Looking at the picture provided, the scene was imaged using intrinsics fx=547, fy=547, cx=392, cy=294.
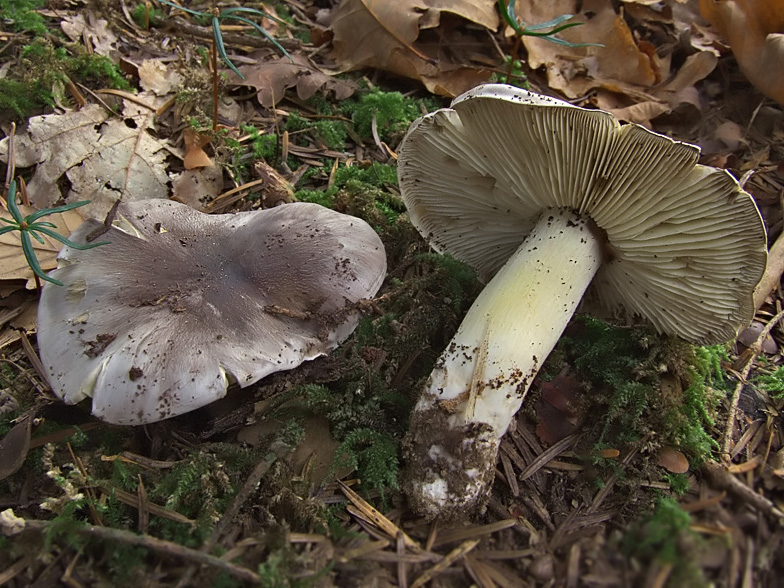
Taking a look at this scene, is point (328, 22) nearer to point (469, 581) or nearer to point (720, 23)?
point (720, 23)

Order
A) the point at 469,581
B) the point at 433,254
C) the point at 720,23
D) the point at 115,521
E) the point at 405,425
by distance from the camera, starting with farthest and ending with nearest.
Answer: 1. the point at 720,23
2. the point at 433,254
3. the point at 405,425
4. the point at 115,521
5. the point at 469,581

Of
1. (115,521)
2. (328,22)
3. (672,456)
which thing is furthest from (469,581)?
(328,22)

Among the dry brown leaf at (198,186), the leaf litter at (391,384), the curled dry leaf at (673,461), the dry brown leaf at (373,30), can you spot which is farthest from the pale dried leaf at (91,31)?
the curled dry leaf at (673,461)

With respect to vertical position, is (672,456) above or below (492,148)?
below

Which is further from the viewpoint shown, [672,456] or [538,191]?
[538,191]

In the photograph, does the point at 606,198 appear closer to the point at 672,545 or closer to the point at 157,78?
the point at 672,545

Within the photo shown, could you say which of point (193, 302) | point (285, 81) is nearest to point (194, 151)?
point (285, 81)

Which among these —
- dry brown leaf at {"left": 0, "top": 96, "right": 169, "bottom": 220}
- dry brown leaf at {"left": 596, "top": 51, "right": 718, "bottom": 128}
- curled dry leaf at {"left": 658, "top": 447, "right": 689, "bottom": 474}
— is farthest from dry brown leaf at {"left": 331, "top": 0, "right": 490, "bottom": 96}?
curled dry leaf at {"left": 658, "top": 447, "right": 689, "bottom": 474}
